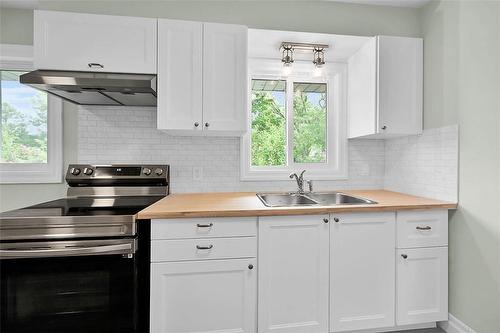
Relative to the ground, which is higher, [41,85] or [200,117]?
[41,85]

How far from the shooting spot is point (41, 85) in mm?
1773

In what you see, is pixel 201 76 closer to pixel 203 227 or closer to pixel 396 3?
pixel 203 227

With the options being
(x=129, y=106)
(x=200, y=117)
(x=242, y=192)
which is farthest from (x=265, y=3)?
(x=242, y=192)

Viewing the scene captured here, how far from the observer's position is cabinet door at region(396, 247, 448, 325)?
1.87m

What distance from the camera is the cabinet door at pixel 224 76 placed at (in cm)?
200

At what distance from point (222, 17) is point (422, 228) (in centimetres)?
218

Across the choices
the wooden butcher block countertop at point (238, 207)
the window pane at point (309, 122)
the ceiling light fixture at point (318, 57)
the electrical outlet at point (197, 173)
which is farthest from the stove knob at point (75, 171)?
the ceiling light fixture at point (318, 57)

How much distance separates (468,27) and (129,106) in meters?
2.55

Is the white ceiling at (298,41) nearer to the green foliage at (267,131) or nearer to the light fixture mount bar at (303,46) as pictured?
the light fixture mount bar at (303,46)

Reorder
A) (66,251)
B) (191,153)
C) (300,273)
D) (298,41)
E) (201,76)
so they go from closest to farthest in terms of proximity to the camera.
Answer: (66,251) < (300,273) < (201,76) < (298,41) < (191,153)

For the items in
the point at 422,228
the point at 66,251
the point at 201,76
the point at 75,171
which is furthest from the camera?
the point at 75,171

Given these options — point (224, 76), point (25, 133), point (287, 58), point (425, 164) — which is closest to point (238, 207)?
point (224, 76)

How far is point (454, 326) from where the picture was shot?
191cm

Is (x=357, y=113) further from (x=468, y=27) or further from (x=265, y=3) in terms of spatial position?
(x=265, y=3)
